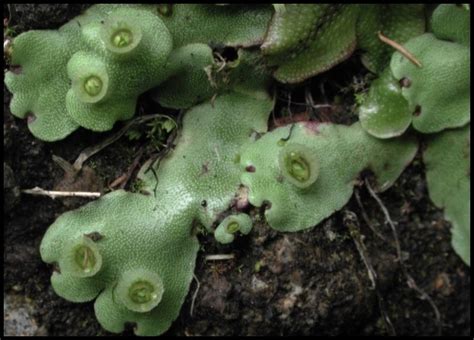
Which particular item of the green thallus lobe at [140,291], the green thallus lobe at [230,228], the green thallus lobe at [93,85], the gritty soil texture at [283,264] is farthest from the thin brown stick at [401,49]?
the green thallus lobe at [140,291]

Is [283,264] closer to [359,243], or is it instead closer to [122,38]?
[359,243]

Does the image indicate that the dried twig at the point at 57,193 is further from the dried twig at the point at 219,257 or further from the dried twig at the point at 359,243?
the dried twig at the point at 359,243

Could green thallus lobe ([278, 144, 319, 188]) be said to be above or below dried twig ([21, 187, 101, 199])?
above

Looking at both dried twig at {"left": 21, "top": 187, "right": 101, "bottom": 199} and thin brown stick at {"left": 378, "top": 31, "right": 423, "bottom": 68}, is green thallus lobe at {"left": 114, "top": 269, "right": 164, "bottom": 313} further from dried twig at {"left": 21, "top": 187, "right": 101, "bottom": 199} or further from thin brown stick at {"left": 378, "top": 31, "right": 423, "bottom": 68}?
thin brown stick at {"left": 378, "top": 31, "right": 423, "bottom": 68}

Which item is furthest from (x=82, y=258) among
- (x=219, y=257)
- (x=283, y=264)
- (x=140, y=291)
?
(x=283, y=264)

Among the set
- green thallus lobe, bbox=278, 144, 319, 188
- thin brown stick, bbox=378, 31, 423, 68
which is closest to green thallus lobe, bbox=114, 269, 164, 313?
green thallus lobe, bbox=278, 144, 319, 188

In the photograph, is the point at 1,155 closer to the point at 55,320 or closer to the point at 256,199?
the point at 55,320
